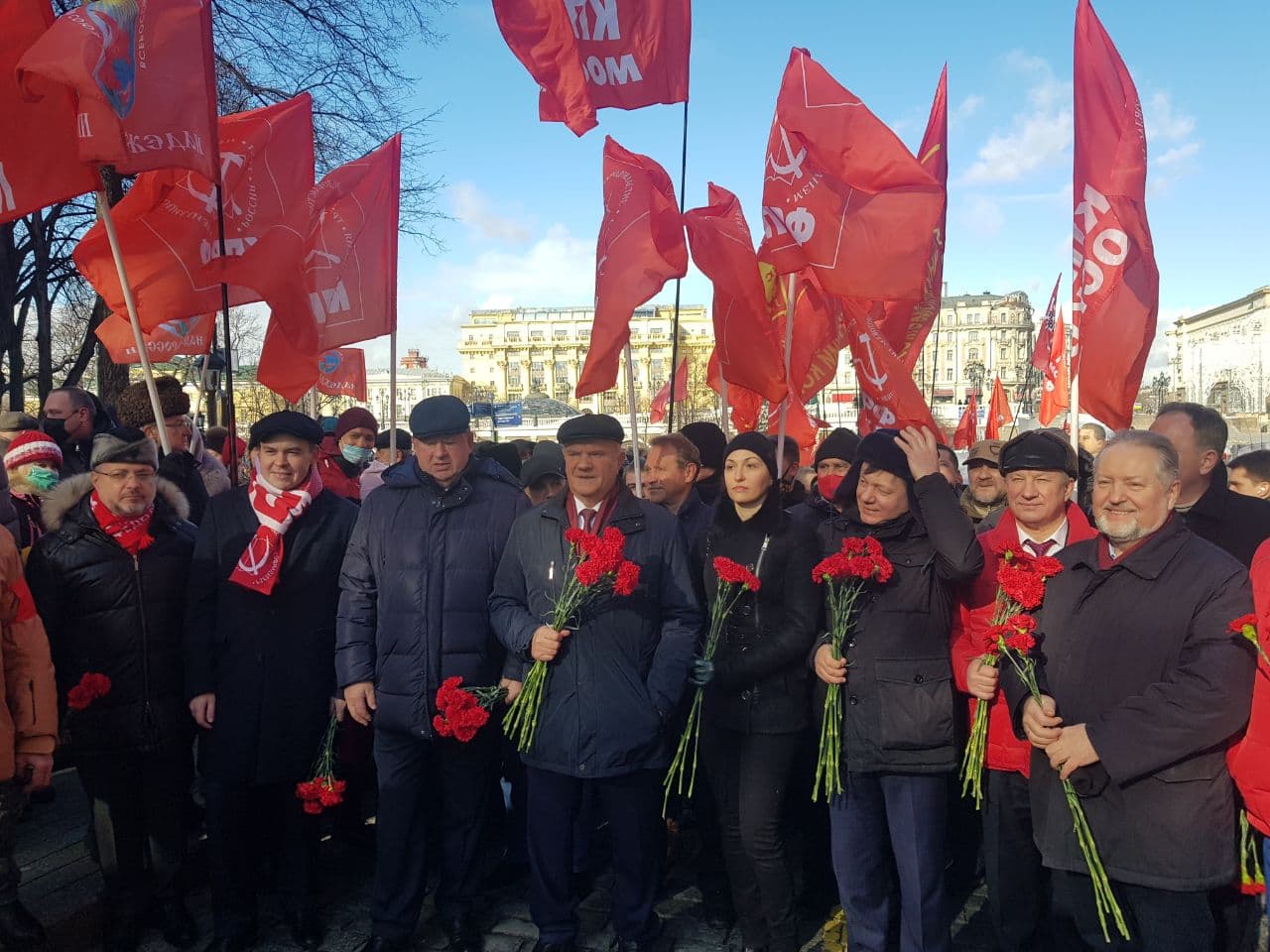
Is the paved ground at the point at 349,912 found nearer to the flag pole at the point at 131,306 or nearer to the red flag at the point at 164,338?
the flag pole at the point at 131,306

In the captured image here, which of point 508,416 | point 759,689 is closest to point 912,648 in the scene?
point 759,689

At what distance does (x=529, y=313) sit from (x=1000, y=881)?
390 ft

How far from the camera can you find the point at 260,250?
5.42m

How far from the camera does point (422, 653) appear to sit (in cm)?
384

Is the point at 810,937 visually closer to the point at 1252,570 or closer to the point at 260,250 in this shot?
the point at 1252,570

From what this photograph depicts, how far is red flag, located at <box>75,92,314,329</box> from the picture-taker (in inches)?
221

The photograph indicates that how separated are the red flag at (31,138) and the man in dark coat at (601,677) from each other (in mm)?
3044

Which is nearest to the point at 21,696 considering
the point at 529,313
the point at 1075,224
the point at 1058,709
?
the point at 1058,709

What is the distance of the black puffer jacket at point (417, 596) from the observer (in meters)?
3.84

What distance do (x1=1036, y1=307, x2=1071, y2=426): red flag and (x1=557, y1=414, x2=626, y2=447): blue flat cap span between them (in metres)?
8.87

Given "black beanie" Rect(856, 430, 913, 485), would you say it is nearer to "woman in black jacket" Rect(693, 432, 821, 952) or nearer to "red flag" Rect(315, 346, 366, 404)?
"woman in black jacket" Rect(693, 432, 821, 952)

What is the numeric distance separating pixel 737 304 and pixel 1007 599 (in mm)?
3096

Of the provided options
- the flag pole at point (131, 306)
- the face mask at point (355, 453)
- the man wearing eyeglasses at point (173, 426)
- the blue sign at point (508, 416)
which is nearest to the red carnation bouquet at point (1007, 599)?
the man wearing eyeglasses at point (173, 426)

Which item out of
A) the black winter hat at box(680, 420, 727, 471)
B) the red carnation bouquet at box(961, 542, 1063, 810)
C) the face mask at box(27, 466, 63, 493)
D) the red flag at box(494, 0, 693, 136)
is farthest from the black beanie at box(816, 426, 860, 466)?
the face mask at box(27, 466, 63, 493)
